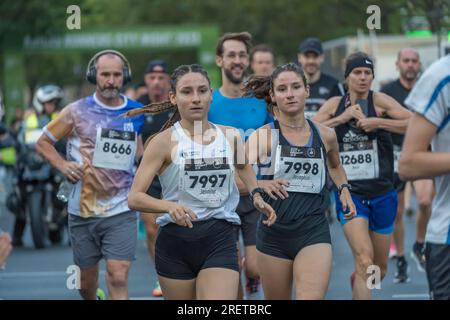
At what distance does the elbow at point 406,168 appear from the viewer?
557 centimetres

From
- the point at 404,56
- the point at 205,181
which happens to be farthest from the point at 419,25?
the point at 205,181

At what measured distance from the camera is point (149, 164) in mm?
7422

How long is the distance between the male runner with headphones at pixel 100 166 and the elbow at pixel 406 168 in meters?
4.11

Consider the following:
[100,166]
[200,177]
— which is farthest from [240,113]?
[200,177]

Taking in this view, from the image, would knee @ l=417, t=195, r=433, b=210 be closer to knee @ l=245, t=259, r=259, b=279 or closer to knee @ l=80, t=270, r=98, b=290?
knee @ l=245, t=259, r=259, b=279

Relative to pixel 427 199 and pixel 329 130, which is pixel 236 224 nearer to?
pixel 329 130

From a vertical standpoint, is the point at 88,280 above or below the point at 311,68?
below

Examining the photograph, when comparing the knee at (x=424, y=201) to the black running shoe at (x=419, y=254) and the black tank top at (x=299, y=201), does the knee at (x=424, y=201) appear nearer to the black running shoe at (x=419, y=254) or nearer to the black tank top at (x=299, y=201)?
the black running shoe at (x=419, y=254)

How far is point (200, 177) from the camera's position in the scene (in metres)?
7.44

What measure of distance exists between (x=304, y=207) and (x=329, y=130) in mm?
619

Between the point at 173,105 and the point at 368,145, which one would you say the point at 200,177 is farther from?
the point at 368,145

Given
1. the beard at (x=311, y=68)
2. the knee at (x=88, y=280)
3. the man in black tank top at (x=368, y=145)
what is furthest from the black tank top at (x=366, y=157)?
the beard at (x=311, y=68)

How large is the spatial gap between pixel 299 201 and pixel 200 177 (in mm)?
938

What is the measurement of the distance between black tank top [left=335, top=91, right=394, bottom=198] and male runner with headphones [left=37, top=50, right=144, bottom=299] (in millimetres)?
1709
